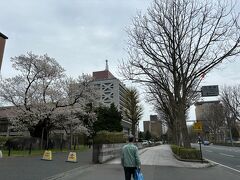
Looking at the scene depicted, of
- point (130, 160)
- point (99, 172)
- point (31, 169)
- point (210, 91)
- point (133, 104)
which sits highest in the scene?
point (133, 104)

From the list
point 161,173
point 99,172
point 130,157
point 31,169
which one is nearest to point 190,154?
point 161,173

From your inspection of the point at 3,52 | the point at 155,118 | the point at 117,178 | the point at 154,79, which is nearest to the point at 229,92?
the point at 155,118

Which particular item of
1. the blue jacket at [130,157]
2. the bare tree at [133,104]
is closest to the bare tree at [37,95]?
the bare tree at [133,104]

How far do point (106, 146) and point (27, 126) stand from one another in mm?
19090

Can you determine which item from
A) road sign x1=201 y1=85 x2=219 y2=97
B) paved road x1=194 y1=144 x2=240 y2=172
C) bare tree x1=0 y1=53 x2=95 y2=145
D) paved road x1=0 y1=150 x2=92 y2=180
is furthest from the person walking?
bare tree x1=0 y1=53 x2=95 y2=145

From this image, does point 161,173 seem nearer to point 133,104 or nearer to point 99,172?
point 99,172

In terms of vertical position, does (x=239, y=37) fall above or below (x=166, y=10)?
below

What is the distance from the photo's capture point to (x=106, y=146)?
59.3ft

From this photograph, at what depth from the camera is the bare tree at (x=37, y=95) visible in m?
32.0

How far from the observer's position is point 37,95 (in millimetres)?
33125

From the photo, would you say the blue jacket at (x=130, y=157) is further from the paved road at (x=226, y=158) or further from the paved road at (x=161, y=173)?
the paved road at (x=226, y=158)

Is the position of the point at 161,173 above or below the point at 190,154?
below

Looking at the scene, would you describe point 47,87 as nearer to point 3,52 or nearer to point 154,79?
point 3,52

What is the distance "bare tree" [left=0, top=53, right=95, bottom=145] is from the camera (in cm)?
3203
